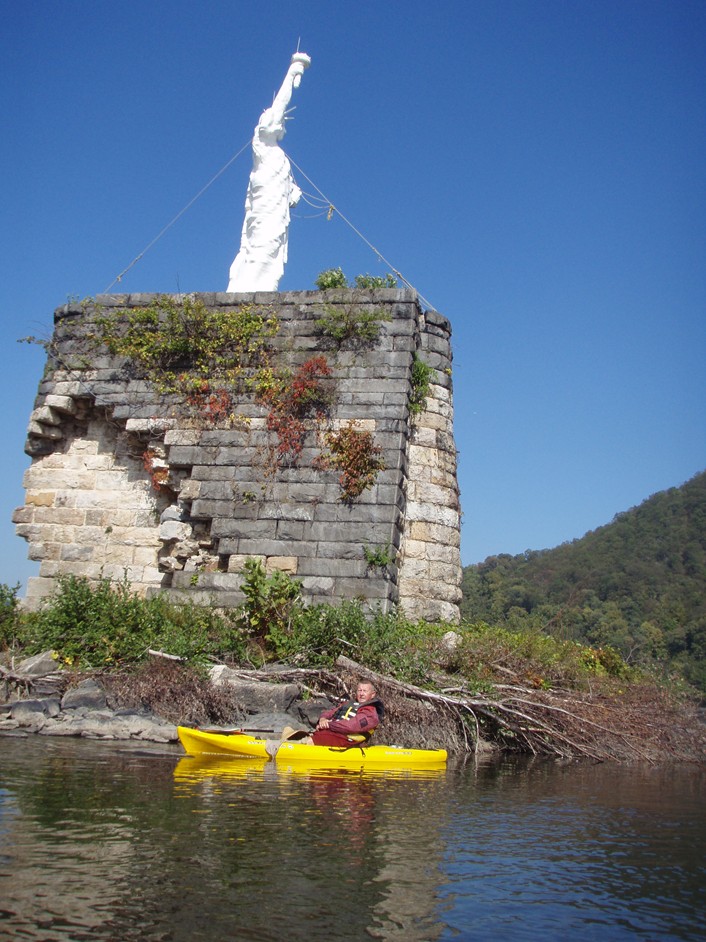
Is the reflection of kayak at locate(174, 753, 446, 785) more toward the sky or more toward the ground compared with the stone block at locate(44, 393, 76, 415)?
more toward the ground

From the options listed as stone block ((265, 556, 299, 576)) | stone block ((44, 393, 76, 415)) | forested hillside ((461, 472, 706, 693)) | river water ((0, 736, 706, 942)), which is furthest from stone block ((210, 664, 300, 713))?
forested hillside ((461, 472, 706, 693))

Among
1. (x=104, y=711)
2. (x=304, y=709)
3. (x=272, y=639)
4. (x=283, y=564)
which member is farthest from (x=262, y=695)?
(x=283, y=564)

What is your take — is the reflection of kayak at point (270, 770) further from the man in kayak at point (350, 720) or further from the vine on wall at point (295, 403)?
the vine on wall at point (295, 403)

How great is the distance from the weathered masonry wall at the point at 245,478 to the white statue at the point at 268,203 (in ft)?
3.86

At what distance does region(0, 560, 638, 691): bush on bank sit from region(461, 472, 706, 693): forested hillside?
10.0 metres

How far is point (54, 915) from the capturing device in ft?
10.8

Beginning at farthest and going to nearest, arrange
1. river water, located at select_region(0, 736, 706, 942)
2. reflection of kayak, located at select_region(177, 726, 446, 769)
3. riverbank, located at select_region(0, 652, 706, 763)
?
1. riverbank, located at select_region(0, 652, 706, 763)
2. reflection of kayak, located at select_region(177, 726, 446, 769)
3. river water, located at select_region(0, 736, 706, 942)

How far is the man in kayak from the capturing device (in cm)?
754

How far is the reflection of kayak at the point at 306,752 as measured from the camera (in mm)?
7320

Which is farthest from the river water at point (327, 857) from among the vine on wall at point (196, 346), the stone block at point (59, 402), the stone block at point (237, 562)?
the stone block at point (59, 402)

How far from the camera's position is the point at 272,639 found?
9.28 metres

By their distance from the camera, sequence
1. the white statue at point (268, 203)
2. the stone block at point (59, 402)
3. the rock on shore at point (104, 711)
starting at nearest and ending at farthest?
the rock on shore at point (104, 711) < the stone block at point (59, 402) < the white statue at point (268, 203)

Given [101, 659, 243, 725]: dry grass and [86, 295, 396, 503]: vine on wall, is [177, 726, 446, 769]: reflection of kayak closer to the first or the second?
[101, 659, 243, 725]: dry grass

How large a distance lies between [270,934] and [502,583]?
28.8 metres
